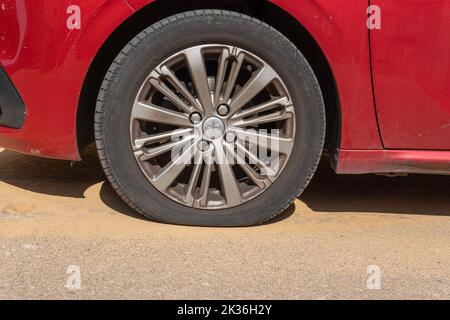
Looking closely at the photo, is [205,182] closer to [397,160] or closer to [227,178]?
[227,178]

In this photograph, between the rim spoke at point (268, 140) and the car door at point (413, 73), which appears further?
the rim spoke at point (268, 140)

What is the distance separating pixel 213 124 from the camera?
321 cm

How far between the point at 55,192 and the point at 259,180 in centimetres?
132

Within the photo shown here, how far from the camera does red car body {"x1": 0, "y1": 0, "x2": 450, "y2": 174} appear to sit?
9.91ft

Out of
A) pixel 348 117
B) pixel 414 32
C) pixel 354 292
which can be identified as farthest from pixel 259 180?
pixel 414 32

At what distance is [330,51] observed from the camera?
307 centimetres

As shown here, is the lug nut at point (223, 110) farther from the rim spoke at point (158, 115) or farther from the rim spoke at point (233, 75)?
the rim spoke at point (158, 115)

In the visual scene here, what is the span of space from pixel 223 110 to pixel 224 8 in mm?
517

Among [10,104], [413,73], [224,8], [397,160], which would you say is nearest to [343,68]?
[413,73]

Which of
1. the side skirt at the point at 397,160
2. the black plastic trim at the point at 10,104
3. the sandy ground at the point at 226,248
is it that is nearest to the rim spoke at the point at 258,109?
the side skirt at the point at 397,160

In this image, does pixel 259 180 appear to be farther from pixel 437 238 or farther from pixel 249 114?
pixel 437 238

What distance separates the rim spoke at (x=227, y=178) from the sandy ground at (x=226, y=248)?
0.18 m

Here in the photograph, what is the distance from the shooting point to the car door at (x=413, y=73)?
2.99 meters

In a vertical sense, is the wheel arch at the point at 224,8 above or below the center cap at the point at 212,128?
above
